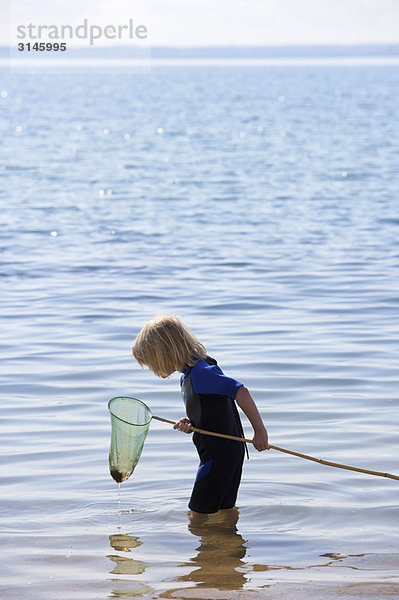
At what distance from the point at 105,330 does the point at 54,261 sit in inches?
207

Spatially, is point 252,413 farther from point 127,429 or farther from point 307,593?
point 307,593

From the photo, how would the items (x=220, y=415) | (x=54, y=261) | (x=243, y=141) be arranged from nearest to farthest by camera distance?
(x=220, y=415) < (x=54, y=261) < (x=243, y=141)

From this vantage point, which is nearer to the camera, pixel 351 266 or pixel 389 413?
pixel 389 413

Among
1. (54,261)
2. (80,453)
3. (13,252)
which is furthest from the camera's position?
(13,252)

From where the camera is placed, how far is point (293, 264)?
592 inches

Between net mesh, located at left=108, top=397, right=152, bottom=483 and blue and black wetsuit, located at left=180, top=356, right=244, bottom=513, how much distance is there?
265 mm

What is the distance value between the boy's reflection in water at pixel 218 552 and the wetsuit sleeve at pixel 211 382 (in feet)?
2.82

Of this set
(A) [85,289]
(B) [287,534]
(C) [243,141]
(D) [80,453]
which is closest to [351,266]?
(A) [85,289]

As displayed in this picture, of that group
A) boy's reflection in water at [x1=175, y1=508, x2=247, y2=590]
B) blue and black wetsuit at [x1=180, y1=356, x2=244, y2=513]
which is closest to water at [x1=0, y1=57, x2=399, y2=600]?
boy's reflection in water at [x1=175, y1=508, x2=247, y2=590]

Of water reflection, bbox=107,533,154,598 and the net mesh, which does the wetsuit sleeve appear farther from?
water reflection, bbox=107,533,154,598

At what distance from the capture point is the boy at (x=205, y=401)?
5.56 metres

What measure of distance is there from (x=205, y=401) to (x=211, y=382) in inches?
5.5

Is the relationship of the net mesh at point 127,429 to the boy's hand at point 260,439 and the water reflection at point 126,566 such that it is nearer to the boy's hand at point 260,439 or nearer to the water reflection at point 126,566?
the water reflection at point 126,566

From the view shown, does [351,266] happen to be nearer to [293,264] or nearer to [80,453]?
[293,264]
